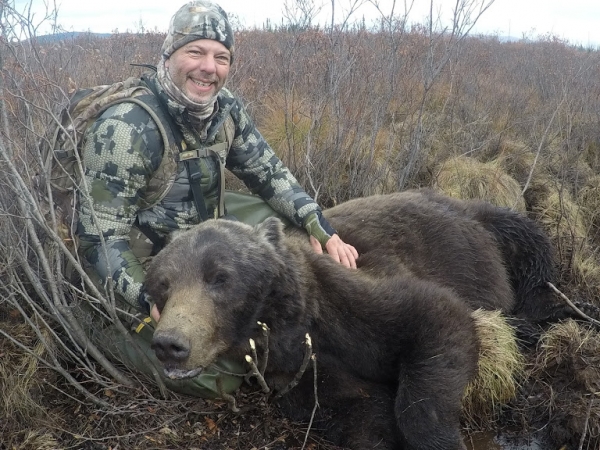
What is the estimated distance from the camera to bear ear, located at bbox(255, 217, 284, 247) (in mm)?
2842

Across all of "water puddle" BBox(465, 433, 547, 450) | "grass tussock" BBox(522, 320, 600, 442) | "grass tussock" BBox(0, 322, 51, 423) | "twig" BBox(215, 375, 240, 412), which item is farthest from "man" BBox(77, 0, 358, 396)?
"grass tussock" BBox(522, 320, 600, 442)

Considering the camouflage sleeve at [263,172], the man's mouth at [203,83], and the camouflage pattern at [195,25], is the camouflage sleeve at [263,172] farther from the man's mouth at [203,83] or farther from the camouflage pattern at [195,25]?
the camouflage pattern at [195,25]

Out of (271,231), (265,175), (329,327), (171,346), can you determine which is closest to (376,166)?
(265,175)

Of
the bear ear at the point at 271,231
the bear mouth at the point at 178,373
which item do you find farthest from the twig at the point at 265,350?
the bear ear at the point at 271,231

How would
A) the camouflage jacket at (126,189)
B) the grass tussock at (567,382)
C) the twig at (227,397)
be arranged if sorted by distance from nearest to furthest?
the twig at (227,397) → the grass tussock at (567,382) → the camouflage jacket at (126,189)

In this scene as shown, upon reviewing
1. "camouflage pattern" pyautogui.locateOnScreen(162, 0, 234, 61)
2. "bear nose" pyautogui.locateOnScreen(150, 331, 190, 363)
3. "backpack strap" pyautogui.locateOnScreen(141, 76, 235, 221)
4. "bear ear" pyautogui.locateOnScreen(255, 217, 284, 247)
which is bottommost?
"bear nose" pyautogui.locateOnScreen(150, 331, 190, 363)

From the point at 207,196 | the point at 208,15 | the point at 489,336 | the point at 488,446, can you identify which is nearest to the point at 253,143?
the point at 207,196

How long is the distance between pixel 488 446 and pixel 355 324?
2.96 ft

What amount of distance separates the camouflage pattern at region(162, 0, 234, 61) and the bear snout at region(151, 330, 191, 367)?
67.5 inches

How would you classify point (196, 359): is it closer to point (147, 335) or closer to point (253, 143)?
point (147, 335)

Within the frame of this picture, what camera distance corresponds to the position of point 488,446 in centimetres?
287

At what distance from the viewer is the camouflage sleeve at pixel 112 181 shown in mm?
2928

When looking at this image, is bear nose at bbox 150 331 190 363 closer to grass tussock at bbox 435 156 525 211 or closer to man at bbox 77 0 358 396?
man at bbox 77 0 358 396

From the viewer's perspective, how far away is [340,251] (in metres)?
3.24
